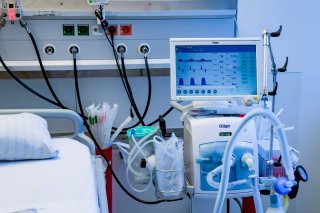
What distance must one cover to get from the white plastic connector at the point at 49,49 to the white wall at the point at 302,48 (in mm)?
1058

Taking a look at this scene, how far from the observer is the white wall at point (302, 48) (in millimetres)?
2016


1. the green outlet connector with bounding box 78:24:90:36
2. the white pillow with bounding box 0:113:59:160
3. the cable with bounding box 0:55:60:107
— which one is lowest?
the white pillow with bounding box 0:113:59:160

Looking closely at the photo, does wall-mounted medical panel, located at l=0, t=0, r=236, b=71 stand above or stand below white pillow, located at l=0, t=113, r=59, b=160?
above

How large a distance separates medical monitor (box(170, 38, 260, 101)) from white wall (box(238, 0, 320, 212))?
0.58 metres

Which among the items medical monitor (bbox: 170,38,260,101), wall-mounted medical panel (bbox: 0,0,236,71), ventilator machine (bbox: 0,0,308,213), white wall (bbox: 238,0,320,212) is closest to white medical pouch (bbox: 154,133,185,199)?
ventilator machine (bbox: 0,0,308,213)

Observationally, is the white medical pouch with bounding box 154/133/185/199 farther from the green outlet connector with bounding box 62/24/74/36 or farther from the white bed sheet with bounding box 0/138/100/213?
the green outlet connector with bounding box 62/24/74/36

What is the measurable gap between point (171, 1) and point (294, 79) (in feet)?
2.87

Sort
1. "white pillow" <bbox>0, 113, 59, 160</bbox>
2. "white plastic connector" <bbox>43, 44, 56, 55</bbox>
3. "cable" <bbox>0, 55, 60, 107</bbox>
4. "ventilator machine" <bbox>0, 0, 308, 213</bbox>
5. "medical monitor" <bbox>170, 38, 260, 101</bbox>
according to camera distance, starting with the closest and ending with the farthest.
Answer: "white pillow" <bbox>0, 113, 59, 160</bbox>, "ventilator machine" <bbox>0, 0, 308, 213</bbox>, "medical monitor" <bbox>170, 38, 260, 101</bbox>, "cable" <bbox>0, 55, 60, 107</bbox>, "white plastic connector" <bbox>43, 44, 56, 55</bbox>

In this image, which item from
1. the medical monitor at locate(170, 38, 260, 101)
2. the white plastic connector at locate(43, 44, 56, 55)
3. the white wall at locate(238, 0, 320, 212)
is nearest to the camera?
the medical monitor at locate(170, 38, 260, 101)

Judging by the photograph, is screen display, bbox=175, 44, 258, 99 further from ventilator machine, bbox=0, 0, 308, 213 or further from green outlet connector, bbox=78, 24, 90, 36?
green outlet connector, bbox=78, 24, 90, 36

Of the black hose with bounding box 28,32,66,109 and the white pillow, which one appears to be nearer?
the white pillow

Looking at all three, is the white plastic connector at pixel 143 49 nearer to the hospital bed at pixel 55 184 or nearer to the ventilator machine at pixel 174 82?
the ventilator machine at pixel 174 82

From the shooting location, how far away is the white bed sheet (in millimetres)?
895

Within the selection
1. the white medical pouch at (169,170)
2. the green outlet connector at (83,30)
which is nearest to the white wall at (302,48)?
the green outlet connector at (83,30)
